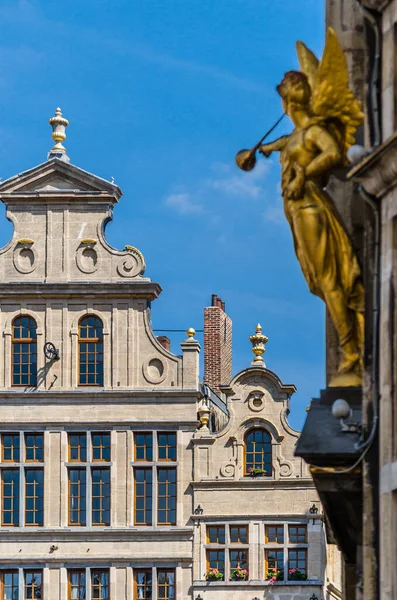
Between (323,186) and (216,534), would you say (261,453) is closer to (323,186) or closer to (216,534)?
(216,534)

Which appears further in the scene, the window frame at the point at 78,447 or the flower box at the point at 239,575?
the window frame at the point at 78,447

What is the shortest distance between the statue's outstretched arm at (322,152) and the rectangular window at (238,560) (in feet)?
105

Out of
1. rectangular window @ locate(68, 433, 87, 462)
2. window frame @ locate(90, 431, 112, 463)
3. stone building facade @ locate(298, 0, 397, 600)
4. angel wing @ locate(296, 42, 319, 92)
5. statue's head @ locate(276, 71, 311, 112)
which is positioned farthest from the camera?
rectangular window @ locate(68, 433, 87, 462)

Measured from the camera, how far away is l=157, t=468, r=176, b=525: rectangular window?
5300cm

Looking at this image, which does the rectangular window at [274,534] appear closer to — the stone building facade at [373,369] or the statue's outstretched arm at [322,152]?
the stone building facade at [373,369]

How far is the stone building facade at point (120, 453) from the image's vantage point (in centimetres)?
5247

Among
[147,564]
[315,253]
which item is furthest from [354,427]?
[147,564]

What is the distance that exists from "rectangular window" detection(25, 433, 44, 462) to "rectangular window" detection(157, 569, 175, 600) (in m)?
4.04

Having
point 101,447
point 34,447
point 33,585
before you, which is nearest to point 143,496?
point 101,447

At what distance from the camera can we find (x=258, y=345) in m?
54.8

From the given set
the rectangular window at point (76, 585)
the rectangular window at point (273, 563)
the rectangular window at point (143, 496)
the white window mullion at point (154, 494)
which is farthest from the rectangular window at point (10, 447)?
the rectangular window at point (273, 563)

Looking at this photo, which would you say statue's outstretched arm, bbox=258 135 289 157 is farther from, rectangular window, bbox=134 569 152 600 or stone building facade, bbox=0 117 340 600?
rectangular window, bbox=134 569 152 600

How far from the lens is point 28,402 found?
177 feet

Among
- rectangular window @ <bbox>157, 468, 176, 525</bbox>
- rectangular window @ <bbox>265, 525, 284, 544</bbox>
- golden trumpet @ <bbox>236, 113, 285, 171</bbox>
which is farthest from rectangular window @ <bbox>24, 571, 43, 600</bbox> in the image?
golden trumpet @ <bbox>236, 113, 285, 171</bbox>
